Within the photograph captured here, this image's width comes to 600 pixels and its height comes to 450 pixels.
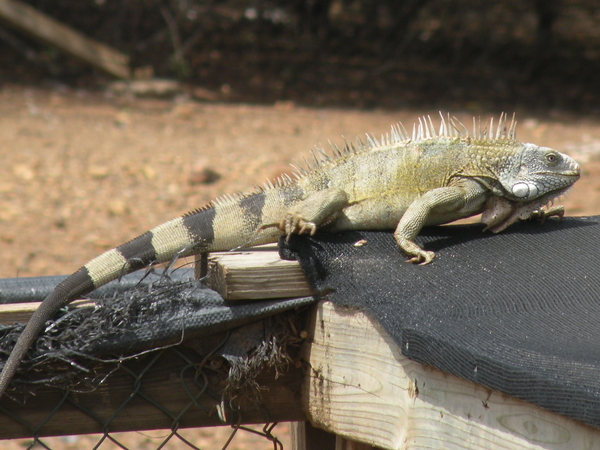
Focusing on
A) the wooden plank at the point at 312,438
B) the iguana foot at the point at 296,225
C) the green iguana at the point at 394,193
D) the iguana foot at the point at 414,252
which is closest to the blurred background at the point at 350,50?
the green iguana at the point at 394,193

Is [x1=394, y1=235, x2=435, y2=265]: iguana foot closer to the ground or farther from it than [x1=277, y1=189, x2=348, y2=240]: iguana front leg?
closer to the ground

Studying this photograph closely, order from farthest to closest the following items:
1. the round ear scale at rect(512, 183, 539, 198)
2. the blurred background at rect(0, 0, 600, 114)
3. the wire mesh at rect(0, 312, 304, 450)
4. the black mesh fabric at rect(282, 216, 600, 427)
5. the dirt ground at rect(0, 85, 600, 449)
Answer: the blurred background at rect(0, 0, 600, 114) → the dirt ground at rect(0, 85, 600, 449) → the round ear scale at rect(512, 183, 539, 198) → the wire mesh at rect(0, 312, 304, 450) → the black mesh fabric at rect(282, 216, 600, 427)

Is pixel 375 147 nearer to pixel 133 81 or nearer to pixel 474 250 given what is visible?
pixel 474 250

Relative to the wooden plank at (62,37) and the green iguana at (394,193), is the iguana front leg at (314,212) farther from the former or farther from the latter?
the wooden plank at (62,37)

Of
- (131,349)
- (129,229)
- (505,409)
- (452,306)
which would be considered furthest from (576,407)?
(129,229)

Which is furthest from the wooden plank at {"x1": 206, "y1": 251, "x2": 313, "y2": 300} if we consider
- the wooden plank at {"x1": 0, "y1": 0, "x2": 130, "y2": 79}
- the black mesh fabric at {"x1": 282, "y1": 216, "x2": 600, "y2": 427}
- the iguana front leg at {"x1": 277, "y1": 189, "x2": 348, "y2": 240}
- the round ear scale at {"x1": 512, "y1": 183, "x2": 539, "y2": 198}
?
the wooden plank at {"x1": 0, "y1": 0, "x2": 130, "y2": 79}

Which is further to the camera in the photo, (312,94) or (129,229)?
(312,94)

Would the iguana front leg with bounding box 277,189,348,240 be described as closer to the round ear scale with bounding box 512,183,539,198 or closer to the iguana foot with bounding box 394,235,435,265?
the iguana foot with bounding box 394,235,435,265
